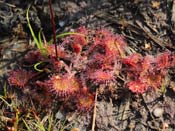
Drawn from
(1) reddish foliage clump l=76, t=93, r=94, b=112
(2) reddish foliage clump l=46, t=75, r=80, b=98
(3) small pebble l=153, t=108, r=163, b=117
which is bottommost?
(3) small pebble l=153, t=108, r=163, b=117

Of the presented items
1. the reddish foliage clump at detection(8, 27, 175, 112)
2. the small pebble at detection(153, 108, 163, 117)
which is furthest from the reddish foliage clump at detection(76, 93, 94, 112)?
the small pebble at detection(153, 108, 163, 117)

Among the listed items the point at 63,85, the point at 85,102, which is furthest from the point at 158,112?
the point at 63,85

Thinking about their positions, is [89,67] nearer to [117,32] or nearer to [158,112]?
[117,32]

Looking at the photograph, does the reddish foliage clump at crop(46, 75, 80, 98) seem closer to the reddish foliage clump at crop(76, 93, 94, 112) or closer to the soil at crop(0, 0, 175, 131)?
the reddish foliage clump at crop(76, 93, 94, 112)

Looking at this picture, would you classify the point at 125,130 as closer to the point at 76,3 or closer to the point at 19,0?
the point at 76,3

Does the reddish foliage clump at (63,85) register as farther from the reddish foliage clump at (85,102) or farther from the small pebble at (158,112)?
the small pebble at (158,112)

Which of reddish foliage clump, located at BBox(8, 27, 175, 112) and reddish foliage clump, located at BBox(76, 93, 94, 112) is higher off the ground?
reddish foliage clump, located at BBox(8, 27, 175, 112)

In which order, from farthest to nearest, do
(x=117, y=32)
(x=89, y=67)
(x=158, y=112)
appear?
(x=117, y=32)
(x=89, y=67)
(x=158, y=112)

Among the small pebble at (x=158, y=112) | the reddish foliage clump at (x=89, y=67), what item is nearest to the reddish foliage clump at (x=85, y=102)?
the reddish foliage clump at (x=89, y=67)
